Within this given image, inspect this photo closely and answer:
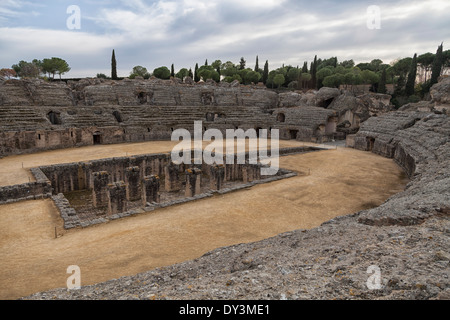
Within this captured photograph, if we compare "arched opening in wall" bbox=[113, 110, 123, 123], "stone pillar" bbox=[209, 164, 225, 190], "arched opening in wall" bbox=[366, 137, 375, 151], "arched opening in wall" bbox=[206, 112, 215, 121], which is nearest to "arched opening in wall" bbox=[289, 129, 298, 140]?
"arched opening in wall" bbox=[366, 137, 375, 151]

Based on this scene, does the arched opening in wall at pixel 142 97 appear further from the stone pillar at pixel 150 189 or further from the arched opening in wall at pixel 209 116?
the stone pillar at pixel 150 189

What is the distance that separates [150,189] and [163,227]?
4.75 meters

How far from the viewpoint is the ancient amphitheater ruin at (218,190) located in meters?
4.35

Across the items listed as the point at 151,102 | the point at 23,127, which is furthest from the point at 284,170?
the point at 151,102

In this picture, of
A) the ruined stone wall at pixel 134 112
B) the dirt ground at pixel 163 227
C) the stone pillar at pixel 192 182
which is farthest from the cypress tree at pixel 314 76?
the stone pillar at pixel 192 182

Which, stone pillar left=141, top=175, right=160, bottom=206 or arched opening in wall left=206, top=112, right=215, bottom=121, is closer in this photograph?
stone pillar left=141, top=175, right=160, bottom=206

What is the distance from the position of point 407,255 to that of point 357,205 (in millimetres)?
7736

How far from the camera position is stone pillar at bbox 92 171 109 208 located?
46.0ft

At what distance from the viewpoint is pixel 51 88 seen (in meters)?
29.1

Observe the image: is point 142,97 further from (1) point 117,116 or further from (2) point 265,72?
(2) point 265,72

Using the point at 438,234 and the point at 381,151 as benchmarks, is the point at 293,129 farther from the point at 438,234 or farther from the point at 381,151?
the point at 438,234

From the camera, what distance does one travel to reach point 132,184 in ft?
50.0

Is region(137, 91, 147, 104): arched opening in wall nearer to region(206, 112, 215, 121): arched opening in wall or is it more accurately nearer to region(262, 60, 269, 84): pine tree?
region(206, 112, 215, 121): arched opening in wall

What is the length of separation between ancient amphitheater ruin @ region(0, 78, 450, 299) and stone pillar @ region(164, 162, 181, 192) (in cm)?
6
